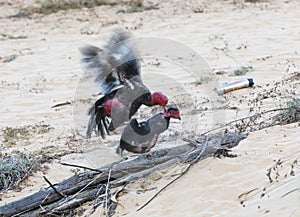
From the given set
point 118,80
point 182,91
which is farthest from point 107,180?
point 182,91

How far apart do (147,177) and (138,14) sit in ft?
35.5

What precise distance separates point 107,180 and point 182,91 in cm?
375

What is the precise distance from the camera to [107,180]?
171 inches

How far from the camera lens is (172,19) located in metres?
14.0

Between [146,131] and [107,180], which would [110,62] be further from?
[107,180]

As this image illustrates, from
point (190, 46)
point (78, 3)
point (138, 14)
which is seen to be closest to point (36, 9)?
point (78, 3)

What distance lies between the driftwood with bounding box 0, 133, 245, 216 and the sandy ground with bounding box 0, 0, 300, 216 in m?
0.09

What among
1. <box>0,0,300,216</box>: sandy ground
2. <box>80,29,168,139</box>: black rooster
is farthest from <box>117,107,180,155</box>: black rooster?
<box>0,0,300,216</box>: sandy ground

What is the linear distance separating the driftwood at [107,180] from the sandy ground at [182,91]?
0.09 metres

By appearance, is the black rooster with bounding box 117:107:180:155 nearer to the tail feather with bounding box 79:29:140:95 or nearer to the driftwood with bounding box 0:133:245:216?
the driftwood with bounding box 0:133:245:216

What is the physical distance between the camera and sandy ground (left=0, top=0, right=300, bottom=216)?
4.06m

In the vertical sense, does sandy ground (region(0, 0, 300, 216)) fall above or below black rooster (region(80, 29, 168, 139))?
below

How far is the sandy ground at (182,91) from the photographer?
4.06 metres

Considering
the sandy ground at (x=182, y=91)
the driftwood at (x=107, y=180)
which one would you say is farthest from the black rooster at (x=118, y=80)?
the sandy ground at (x=182, y=91)
